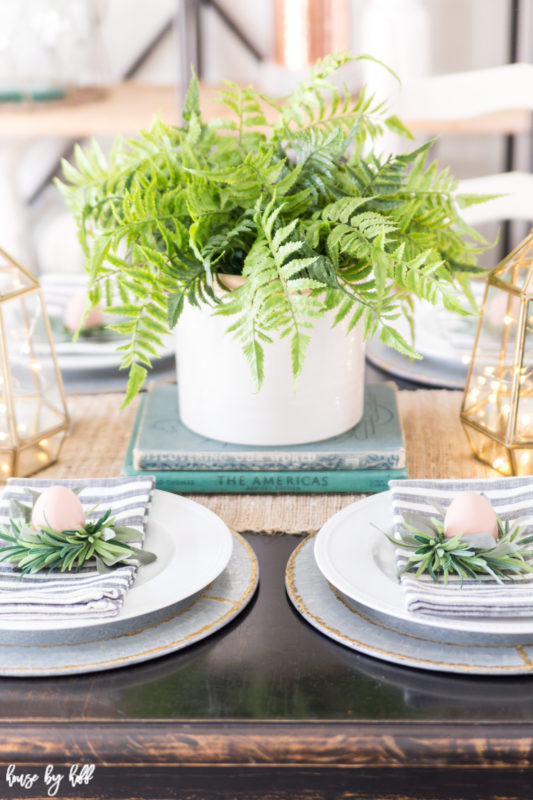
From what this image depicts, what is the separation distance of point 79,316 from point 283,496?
0.43m

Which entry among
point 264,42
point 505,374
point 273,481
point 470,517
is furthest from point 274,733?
point 264,42

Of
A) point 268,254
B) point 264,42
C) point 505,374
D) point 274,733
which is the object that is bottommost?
point 274,733

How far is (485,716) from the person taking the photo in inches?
21.4

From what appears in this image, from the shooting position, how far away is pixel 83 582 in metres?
0.63

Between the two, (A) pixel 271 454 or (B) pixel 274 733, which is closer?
(B) pixel 274 733

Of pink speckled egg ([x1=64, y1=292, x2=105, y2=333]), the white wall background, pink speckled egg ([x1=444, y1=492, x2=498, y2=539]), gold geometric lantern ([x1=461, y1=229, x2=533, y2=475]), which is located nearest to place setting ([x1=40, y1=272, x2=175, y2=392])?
pink speckled egg ([x1=64, y1=292, x2=105, y2=333])

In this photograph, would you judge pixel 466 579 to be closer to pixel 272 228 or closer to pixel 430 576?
pixel 430 576

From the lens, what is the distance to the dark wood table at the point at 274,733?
21.2 inches

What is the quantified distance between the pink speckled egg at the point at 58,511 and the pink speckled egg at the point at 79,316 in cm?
48

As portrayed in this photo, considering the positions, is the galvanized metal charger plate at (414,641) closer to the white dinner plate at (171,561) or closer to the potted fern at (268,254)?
the white dinner plate at (171,561)

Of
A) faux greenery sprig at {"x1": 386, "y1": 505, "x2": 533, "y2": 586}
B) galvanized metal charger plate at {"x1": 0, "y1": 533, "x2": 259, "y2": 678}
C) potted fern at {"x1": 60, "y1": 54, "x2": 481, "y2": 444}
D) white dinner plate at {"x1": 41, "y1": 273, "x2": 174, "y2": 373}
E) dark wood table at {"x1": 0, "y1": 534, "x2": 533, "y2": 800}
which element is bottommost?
dark wood table at {"x1": 0, "y1": 534, "x2": 533, "y2": 800}

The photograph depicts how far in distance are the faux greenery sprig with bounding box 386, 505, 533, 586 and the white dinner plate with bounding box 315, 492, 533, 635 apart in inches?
0.8

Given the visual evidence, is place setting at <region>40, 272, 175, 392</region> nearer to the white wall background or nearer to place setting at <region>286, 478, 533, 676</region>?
place setting at <region>286, 478, 533, 676</region>

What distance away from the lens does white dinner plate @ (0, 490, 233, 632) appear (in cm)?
60
